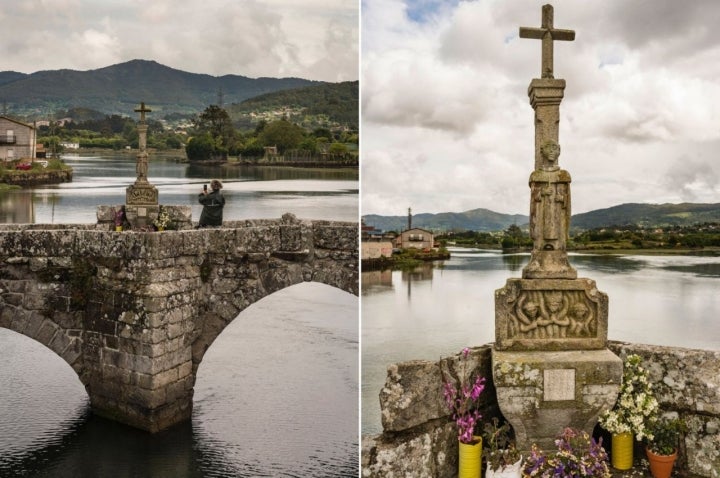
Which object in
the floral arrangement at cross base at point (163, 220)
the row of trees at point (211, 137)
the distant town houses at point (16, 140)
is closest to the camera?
the floral arrangement at cross base at point (163, 220)

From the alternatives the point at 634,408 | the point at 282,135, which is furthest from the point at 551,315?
the point at 282,135

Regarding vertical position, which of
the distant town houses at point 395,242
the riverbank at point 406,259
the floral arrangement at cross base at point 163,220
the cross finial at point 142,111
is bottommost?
the riverbank at point 406,259

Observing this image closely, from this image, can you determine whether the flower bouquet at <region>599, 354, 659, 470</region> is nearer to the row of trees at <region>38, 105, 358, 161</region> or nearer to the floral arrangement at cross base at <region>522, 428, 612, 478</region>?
the floral arrangement at cross base at <region>522, 428, 612, 478</region>

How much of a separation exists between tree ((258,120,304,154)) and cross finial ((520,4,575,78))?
42.7ft

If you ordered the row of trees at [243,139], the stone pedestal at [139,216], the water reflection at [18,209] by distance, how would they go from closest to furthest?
the stone pedestal at [139,216] < the water reflection at [18,209] < the row of trees at [243,139]

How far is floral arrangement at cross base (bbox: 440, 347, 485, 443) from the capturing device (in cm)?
338

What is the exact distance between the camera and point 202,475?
692 centimetres

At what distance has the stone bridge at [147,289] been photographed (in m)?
6.97

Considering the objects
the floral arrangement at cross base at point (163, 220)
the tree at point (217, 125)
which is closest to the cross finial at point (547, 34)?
the floral arrangement at cross base at point (163, 220)

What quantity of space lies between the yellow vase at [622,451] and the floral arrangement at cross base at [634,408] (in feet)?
0.17

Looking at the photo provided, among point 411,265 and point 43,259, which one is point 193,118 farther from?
point 43,259

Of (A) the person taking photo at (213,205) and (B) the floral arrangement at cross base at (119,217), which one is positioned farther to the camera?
(B) the floral arrangement at cross base at (119,217)

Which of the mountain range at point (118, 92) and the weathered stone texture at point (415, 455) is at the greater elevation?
the mountain range at point (118, 92)

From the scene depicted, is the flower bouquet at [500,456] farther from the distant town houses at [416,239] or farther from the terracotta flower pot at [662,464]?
the distant town houses at [416,239]
